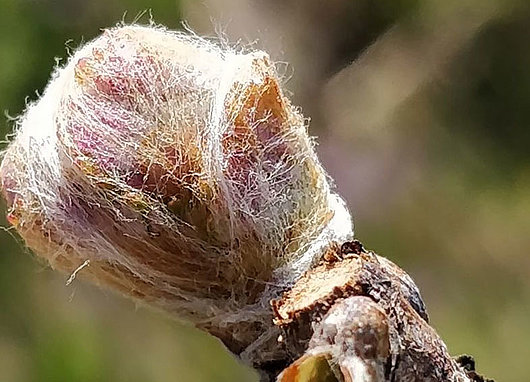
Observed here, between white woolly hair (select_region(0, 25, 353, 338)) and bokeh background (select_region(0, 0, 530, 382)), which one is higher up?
bokeh background (select_region(0, 0, 530, 382))

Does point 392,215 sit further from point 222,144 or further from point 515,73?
point 222,144

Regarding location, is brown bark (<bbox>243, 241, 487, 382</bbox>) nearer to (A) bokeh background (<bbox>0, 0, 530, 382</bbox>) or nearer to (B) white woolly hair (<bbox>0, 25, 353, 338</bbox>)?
(B) white woolly hair (<bbox>0, 25, 353, 338</bbox>)

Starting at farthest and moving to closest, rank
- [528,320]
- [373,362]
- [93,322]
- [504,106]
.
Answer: [504,106], [528,320], [93,322], [373,362]

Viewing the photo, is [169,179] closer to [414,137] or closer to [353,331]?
[353,331]

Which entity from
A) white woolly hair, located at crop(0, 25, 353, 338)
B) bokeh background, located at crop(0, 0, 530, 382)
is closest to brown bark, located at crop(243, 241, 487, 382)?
white woolly hair, located at crop(0, 25, 353, 338)

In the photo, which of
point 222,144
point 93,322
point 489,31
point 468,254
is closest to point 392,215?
point 468,254

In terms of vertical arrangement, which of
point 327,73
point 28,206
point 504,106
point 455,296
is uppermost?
point 504,106

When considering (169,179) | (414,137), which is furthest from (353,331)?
(414,137)
